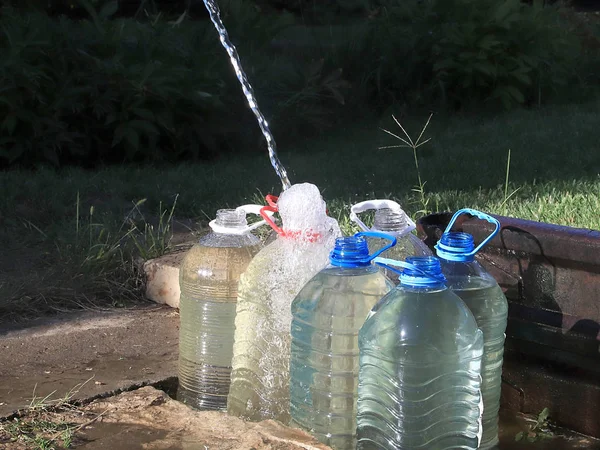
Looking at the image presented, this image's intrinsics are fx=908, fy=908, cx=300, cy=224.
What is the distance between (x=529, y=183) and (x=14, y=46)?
141 inches

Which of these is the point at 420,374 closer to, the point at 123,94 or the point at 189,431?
the point at 189,431

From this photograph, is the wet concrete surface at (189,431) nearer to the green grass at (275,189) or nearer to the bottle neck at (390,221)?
the bottle neck at (390,221)

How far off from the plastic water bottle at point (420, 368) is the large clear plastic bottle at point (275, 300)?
270 mm

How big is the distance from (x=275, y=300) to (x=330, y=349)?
27cm

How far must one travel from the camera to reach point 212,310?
9.57 feet

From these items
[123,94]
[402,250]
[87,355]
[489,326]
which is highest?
[123,94]

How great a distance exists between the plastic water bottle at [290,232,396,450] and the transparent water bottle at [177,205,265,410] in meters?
0.43

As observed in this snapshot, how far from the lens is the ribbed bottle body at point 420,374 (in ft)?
7.37

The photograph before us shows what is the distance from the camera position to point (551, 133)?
22.6ft

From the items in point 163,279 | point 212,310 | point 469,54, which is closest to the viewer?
point 212,310

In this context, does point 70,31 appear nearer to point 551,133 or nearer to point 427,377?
point 551,133

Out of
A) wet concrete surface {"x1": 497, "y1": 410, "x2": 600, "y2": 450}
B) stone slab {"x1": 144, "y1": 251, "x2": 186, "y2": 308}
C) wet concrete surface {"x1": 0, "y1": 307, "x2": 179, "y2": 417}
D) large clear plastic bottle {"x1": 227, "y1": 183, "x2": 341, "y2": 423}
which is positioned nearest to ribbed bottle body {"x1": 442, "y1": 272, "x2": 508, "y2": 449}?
wet concrete surface {"x1": 497, "y1": 410, "x2": 600, "y2": 450}

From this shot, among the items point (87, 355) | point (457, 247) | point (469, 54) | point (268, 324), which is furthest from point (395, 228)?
point (469, 54)

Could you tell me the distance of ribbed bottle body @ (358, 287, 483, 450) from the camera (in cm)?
225
